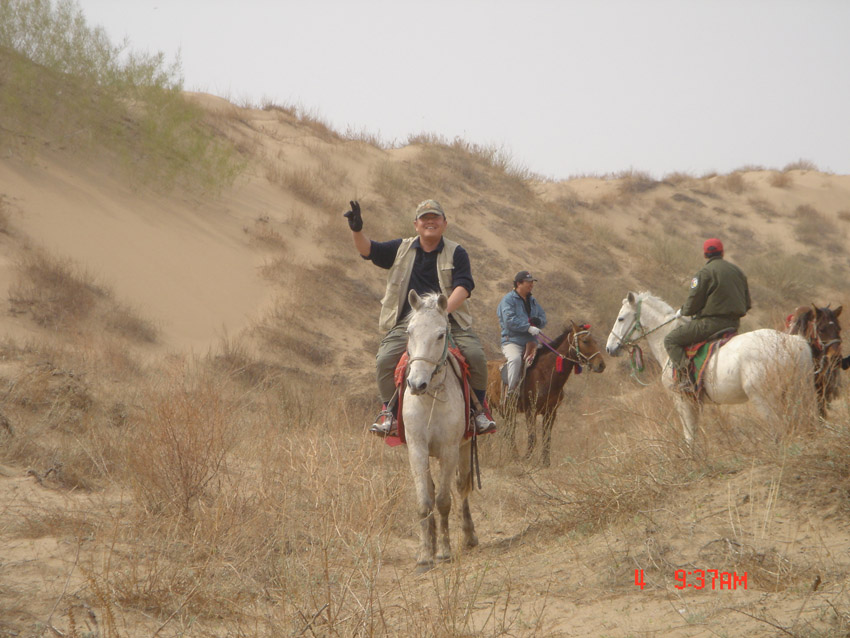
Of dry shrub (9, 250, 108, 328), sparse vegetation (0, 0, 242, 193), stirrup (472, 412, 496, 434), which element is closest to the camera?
stirrup (472, 412, 496, 434)

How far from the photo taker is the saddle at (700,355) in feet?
28.5

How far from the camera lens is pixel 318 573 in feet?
15.5

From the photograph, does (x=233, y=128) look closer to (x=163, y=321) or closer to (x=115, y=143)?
(x=115, y=143)

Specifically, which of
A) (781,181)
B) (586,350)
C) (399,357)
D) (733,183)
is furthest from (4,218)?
(781,181)

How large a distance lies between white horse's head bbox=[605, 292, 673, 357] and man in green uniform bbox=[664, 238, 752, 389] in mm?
748

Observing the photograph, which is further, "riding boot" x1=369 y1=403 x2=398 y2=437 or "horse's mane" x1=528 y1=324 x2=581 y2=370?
"horse's mane" x1=528 y1=324 x2=581 y2=370

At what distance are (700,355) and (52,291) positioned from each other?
39.0 feet

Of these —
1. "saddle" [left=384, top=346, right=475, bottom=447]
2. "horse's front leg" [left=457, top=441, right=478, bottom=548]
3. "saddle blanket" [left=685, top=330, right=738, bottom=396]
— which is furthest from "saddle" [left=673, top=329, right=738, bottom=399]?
"saddle" [left=384, top=346, right=475, bottom=447]

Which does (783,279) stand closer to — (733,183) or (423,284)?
(733,183)

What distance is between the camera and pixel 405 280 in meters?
6.59

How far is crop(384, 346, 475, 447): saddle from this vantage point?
6156 millimetres

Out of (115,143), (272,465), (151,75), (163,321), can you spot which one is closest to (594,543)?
(272,465)

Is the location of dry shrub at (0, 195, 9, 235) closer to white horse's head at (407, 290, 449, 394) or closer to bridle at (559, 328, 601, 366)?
bridle at (559, 328, 601, 366)

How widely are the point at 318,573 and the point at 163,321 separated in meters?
11.9
